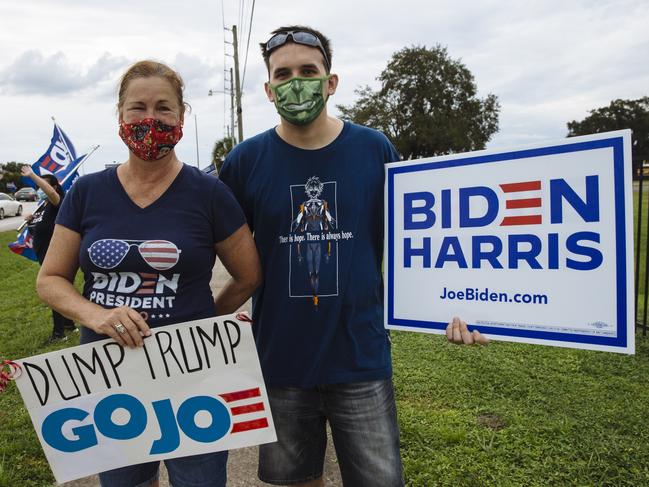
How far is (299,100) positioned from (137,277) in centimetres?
89

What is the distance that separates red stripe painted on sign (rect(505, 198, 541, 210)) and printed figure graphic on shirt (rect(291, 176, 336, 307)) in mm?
652

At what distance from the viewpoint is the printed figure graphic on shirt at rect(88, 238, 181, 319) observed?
169 cm

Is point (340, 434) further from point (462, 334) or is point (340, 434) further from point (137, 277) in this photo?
point (137, 277)

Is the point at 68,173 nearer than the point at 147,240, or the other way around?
the point at 147,240

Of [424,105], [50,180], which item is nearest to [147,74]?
[50,180]

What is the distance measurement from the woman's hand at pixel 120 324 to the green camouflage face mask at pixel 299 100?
925 millimetres

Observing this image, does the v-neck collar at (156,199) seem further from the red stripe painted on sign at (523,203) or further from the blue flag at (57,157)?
the blue flag at (57,157)

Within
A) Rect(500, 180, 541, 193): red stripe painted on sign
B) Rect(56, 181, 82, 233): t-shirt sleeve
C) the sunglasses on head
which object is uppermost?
the sunglasses on head

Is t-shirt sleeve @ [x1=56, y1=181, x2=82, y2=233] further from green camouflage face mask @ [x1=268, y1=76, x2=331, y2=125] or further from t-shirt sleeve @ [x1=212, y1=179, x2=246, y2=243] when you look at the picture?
green camouflage face mask @ [x1=268, y1=76, x2=331, y2=125]

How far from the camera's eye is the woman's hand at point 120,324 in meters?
1.67

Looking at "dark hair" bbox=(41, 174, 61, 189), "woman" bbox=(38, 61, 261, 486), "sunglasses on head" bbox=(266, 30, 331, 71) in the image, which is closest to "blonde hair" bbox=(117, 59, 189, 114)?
"woman" bbox=(38, 61, 261, 486)

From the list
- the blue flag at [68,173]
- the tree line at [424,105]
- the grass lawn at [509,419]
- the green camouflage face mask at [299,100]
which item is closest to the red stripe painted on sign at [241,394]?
the green camouflage face mask at [299,100]

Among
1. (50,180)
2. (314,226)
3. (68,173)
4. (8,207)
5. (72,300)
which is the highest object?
(8,207)

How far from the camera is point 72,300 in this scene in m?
1.74
